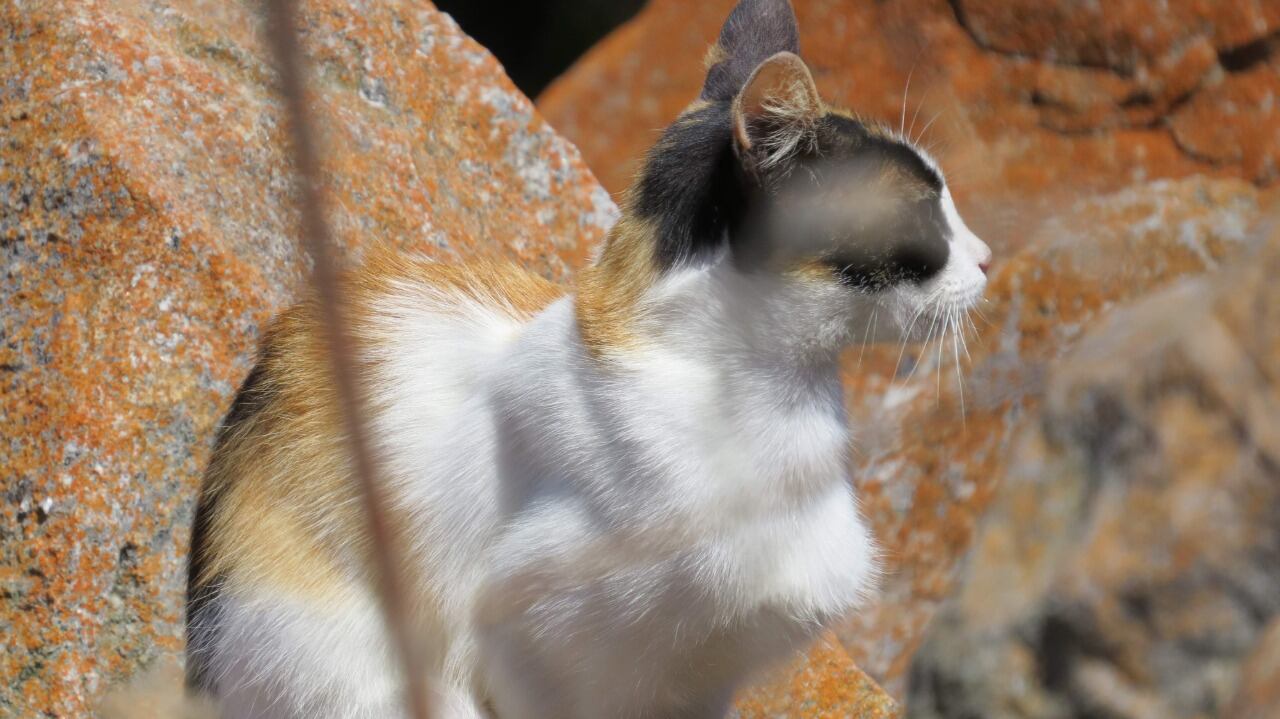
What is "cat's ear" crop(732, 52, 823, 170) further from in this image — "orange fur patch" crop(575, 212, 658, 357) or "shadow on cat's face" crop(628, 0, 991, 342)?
"orange fur patch" crop(575, 212, 658, 357)

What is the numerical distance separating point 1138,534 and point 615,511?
147cm

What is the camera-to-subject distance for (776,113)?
6.98 ft

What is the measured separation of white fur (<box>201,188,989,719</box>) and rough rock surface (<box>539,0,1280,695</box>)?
1207 millimetres

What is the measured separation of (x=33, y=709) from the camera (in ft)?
8.52

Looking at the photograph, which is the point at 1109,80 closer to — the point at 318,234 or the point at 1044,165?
the point at 1044,165

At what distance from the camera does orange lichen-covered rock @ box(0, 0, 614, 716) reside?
265 centimetres

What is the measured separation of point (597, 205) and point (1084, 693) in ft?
6.30

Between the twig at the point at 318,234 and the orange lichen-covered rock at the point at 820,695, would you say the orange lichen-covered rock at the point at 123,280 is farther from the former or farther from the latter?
the twig at the point at 318,234

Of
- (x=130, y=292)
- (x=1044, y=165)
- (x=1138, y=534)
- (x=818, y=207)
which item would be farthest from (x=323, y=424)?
(x=1044, y=165)

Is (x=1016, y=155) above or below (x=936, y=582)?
above

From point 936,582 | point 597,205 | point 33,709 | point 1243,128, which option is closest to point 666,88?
point 597,205

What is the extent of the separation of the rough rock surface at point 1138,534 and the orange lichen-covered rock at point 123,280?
1.70m

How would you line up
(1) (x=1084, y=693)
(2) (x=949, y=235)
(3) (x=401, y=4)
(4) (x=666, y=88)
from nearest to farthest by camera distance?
(2) (x=949, y=235), (1) (x=1084, y=693), (3) (x=401, y=4), (4) (x=666, y=88)

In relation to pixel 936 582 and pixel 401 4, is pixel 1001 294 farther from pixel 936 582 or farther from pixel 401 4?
pixel 401 4
